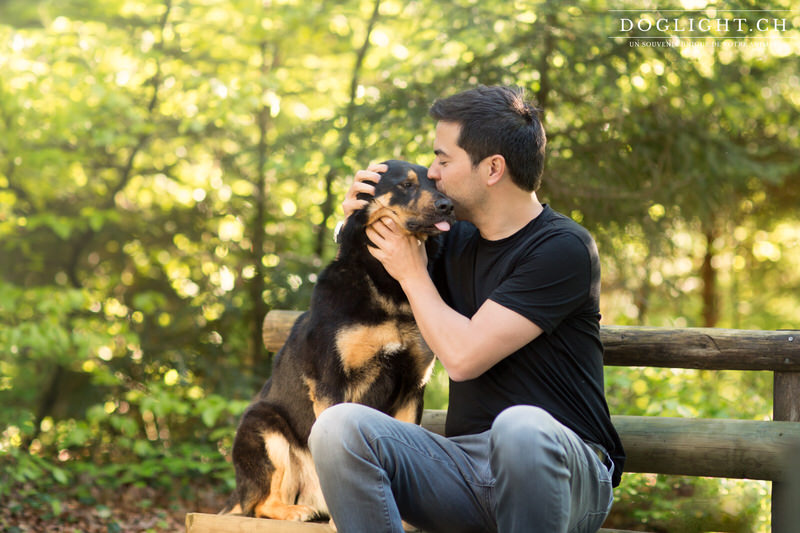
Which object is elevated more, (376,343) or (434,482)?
(376,343)

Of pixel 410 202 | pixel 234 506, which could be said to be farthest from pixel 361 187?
pixel 234 506

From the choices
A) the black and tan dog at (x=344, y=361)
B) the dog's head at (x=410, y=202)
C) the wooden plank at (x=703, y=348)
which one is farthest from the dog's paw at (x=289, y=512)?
the wooden plank at (x=703, y=348)

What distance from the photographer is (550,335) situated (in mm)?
2426

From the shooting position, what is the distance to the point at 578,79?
5.01 metres

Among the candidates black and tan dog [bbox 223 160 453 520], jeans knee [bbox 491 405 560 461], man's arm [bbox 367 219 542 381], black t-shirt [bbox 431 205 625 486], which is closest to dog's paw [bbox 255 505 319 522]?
black and tan dog [bbox 223 160 453 520]

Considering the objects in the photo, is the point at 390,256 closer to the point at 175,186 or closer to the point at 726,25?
the point at 726,25

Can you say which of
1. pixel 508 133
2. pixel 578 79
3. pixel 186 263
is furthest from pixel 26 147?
pixel 508 133

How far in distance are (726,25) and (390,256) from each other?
11.1 feet

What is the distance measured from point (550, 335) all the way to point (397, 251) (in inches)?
24.1

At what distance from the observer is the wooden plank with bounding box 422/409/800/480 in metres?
2.92

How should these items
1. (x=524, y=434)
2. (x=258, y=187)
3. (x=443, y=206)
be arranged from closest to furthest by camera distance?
1. (x=524, y=434)
2. (x=443, y=206)
3. (x=258, y=187)

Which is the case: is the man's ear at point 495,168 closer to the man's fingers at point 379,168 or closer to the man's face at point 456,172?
the man's face at point 456,172

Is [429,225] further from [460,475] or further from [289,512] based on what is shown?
[289,512]

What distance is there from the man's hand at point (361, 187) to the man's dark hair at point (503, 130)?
37 cm
